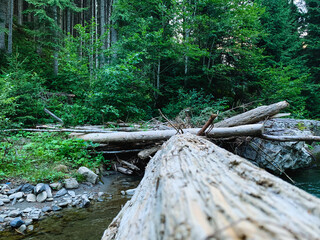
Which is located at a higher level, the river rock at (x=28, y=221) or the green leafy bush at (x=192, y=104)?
the green leafy bush at (x=192, y=104)

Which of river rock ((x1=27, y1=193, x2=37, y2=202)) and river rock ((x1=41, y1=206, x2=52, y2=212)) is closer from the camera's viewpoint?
river rock ((x1=41, y1=206, x2=52, y2=212))

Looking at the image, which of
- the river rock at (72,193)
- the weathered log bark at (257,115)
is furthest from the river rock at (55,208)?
the weathered log bark at (257,115)

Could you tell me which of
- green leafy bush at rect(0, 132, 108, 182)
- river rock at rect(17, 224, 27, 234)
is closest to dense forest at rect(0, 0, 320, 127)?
green leafy bush at rect(0, 132, 108, 182)

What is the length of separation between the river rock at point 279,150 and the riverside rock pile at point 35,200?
4540mm

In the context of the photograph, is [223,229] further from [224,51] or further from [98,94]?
[224,51]

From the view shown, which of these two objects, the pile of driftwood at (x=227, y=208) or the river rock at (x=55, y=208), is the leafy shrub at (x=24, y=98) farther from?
the pile of driftwood at (x=227, y=208)

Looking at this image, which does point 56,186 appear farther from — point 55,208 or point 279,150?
point 279,150

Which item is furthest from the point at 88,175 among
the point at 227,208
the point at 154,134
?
the point at 227,208

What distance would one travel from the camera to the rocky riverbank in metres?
2.60

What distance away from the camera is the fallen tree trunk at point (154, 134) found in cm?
445

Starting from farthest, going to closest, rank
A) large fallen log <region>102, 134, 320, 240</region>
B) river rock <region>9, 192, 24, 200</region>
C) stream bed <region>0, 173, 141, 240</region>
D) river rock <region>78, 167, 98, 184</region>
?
river rock <region>78, 167, 98, 184</region>, river rock <region>9, 192, 24, 200</region>, stream bed <region>0, 173, 141, 240</region>, large fallen log <region>102, 134, 320, 240</region>

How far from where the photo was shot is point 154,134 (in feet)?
15.8

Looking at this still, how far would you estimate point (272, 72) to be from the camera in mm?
9836

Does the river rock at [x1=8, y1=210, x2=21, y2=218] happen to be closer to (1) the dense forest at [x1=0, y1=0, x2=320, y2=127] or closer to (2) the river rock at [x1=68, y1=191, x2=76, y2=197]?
(2) the river rock at [x1=68, y1=191, x2=76, y2=197]
